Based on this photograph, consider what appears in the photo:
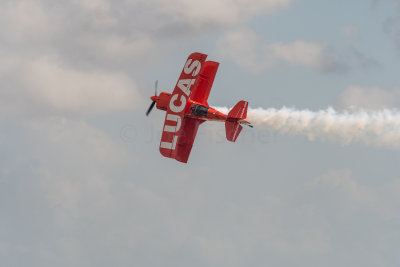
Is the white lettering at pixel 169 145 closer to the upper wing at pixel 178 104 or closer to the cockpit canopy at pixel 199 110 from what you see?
the upper wing at pixel 178 104

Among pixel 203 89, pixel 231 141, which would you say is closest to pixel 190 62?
pixel 203 89

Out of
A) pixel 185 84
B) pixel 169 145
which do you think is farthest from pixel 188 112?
pixel 169 145

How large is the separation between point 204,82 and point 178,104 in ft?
9.04

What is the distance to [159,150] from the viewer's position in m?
45.6

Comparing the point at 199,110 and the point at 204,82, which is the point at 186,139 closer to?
the point at 199,110

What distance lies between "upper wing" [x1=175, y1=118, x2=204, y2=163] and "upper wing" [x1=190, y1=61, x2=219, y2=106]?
1.40 meters

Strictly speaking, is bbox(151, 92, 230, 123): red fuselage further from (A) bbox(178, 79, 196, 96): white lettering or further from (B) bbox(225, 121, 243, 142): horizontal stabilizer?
(A) bbox(178, 79, 196, 96): white lettering

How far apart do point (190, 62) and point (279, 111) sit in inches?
240

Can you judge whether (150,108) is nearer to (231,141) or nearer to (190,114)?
(190,114)

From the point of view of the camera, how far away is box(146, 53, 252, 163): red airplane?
44.1 m

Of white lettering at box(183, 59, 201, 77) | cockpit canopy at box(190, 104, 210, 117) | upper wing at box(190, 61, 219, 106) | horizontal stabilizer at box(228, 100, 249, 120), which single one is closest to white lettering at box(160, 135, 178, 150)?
cockpit canopy at box(190, 104, 210, 117)

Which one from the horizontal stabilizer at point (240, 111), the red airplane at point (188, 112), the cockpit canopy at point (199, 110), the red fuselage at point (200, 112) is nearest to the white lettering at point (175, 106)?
the red airplane at point (188, 112)

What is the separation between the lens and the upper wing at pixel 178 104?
148 ft

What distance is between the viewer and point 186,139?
4688 cm
